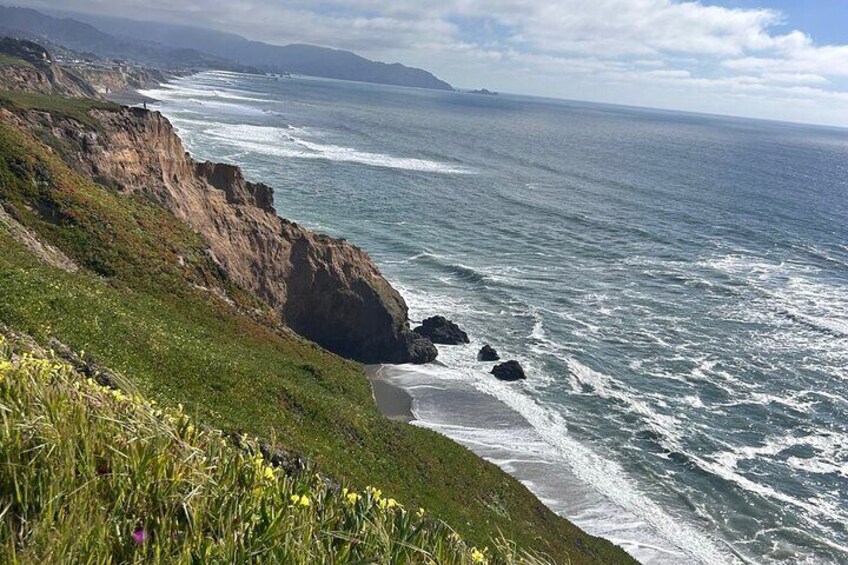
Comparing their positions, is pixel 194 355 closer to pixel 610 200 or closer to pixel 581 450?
pixel 581 450

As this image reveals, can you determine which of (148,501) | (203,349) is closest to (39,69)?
(203,349)

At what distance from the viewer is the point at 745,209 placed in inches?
4122

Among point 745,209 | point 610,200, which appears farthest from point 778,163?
point 610,200

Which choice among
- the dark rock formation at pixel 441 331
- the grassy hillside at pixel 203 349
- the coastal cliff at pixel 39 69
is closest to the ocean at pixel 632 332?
the dark rock formation at pixel 441 331

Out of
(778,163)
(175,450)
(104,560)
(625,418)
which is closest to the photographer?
(104,560)

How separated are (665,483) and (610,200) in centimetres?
7563

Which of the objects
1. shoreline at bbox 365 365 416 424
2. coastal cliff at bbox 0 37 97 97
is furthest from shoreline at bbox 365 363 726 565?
coastal cliff at bbox 0 37 97 97

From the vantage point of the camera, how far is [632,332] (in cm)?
5259

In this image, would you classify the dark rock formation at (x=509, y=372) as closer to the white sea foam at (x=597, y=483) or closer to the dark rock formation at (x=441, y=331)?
the white sea foam at (x=597, y=483)

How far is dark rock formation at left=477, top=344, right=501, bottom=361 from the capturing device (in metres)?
46.1

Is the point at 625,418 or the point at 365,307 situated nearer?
the point at 625,418

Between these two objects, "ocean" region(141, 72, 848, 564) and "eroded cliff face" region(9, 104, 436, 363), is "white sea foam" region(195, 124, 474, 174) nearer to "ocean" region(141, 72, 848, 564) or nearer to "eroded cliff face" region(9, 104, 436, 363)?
"ocean" region(141, 72, 848, 564)

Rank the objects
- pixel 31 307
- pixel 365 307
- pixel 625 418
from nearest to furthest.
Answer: pixel 31 307 → pixel 625 418 → pixel 365 307

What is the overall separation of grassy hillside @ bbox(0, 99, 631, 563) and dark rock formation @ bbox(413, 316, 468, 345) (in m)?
13.0
